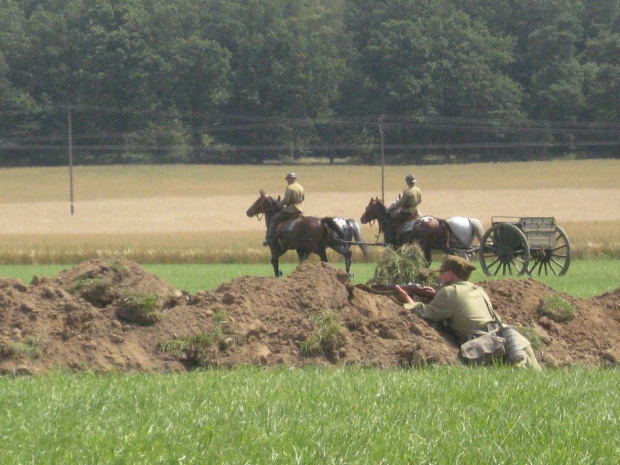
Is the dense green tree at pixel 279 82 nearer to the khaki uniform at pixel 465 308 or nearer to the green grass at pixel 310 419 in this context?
the khaki uniform at pixel 465 308

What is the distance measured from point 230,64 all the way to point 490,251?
57367 mm

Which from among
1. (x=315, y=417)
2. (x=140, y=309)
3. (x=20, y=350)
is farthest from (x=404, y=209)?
(x=315, y=417)

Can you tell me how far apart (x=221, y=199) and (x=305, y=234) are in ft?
131

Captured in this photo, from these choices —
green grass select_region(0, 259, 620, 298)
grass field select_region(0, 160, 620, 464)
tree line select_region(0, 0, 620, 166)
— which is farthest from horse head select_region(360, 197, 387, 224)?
tree line select_region(0, 0, 620, 166)

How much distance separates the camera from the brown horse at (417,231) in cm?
2305

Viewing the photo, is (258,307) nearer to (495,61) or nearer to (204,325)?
(204,325)

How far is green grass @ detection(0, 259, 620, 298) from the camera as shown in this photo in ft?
66.8

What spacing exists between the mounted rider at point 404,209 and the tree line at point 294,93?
1957 inches

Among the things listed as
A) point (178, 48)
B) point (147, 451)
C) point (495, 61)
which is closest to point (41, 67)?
point (178, 48)

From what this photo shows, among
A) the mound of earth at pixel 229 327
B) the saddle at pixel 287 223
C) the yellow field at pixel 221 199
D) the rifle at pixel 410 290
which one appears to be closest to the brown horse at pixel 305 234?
the saddle at pixel 287 223

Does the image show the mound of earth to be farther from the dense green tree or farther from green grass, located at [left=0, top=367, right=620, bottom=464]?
the dense green tree

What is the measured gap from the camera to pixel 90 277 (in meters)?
11.5

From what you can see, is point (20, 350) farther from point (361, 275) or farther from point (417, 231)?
point (361, 275)

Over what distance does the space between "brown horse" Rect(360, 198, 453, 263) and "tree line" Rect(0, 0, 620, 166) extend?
49606 mm
